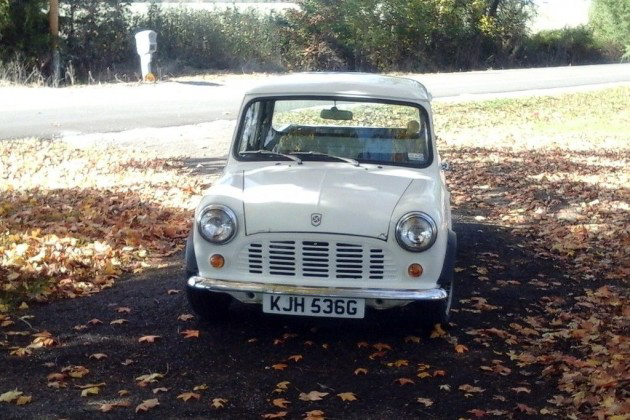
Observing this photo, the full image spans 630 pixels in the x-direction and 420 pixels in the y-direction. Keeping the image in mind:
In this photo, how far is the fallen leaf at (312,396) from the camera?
526 cm

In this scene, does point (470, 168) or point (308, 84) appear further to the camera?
point (470, 168)

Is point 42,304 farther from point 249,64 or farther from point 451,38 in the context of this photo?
point 451,38

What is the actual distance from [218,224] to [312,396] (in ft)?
4.61

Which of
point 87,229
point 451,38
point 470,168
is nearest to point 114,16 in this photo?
point 451,38

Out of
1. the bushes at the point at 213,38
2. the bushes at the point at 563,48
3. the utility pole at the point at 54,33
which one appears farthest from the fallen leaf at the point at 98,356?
the bushes at the point at 563,48

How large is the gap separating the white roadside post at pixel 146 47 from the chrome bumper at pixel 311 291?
2149 centimetres

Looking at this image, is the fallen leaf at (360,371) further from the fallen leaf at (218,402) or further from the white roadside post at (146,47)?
the white roadside post at (146,47)

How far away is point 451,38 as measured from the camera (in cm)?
4181

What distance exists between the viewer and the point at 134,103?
21141mm

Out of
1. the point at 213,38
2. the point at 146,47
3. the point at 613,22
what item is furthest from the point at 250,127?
the point at 613,22

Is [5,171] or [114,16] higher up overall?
[114,16]

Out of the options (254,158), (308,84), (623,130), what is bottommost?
(623,130)

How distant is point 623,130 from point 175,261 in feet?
46.2

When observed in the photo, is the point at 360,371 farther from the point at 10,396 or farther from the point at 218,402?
the point at 10,396
